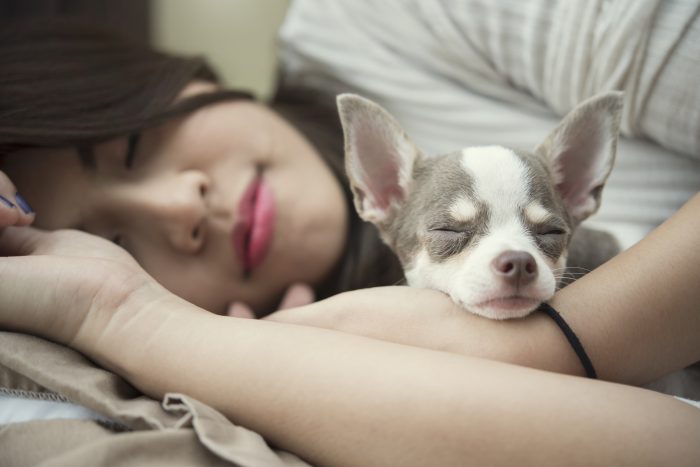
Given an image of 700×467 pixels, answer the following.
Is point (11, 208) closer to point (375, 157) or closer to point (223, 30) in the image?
point (375, 157)

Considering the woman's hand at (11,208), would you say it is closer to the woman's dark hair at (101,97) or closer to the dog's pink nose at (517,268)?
the woman's dark hair at (101,97)

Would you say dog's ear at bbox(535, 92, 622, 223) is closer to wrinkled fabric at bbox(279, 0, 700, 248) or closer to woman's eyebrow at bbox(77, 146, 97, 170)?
wrinkled fabric at bbox(279, 0, 700, 248)

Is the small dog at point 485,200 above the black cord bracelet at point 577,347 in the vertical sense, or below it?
above

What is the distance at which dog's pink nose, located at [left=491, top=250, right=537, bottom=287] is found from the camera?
0.97 metres

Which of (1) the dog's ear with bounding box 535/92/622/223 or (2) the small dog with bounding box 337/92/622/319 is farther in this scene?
(1) the dog's ear with bounding box 535/92/622/223

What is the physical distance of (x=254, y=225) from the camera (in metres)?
1.55

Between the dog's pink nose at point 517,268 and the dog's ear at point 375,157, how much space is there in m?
0.43

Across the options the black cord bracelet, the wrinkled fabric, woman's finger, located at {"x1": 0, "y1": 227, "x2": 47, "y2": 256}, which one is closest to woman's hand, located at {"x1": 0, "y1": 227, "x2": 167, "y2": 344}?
woman's finger, located at {"x1": 0, "y1": 227, "x2": 47, "y2": 256}

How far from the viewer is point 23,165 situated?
1.42m

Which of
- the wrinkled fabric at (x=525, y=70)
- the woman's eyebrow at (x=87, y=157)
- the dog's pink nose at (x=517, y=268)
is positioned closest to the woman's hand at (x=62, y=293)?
the woman's eyebrow at (x=87, y=157)

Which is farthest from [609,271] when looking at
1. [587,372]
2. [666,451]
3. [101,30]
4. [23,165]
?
[101,30]

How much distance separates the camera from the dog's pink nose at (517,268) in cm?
97

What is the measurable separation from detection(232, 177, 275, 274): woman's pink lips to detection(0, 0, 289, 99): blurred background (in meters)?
1.63

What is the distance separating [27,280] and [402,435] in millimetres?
710
